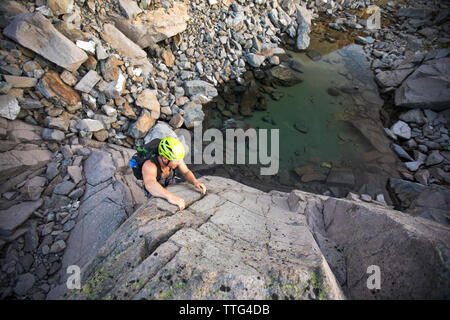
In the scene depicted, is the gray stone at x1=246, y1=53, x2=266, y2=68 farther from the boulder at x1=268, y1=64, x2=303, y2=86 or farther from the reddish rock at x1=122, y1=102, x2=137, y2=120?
the reddish rock at x1=122, y1=102, x2=137, y2=120

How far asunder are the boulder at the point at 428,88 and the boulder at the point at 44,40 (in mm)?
12679

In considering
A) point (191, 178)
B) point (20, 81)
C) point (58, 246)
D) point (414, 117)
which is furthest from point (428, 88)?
point (20, 81)

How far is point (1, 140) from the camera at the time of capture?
458cm

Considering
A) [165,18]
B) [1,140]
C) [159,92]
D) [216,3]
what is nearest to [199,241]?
[1,140]

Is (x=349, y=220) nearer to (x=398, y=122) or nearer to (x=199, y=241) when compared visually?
(x=199, y=241)

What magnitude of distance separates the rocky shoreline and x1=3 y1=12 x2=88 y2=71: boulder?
0.02m

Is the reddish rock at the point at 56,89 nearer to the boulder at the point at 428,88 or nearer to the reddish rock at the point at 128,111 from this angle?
the reddish rock at the point at 128,111

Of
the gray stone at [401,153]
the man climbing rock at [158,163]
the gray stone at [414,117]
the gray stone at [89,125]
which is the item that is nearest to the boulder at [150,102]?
the gray stone at [89,125]

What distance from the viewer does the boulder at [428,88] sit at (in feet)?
27.7

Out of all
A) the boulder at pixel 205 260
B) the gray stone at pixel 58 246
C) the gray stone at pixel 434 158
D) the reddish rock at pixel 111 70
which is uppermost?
the reddish rock at pixel 111 70

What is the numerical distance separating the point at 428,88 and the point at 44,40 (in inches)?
550

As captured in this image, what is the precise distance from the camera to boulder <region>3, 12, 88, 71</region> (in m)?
5.04

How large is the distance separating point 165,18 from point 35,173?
23.6 ft

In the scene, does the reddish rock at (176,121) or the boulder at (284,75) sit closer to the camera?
the reddish rock at (176,121)
